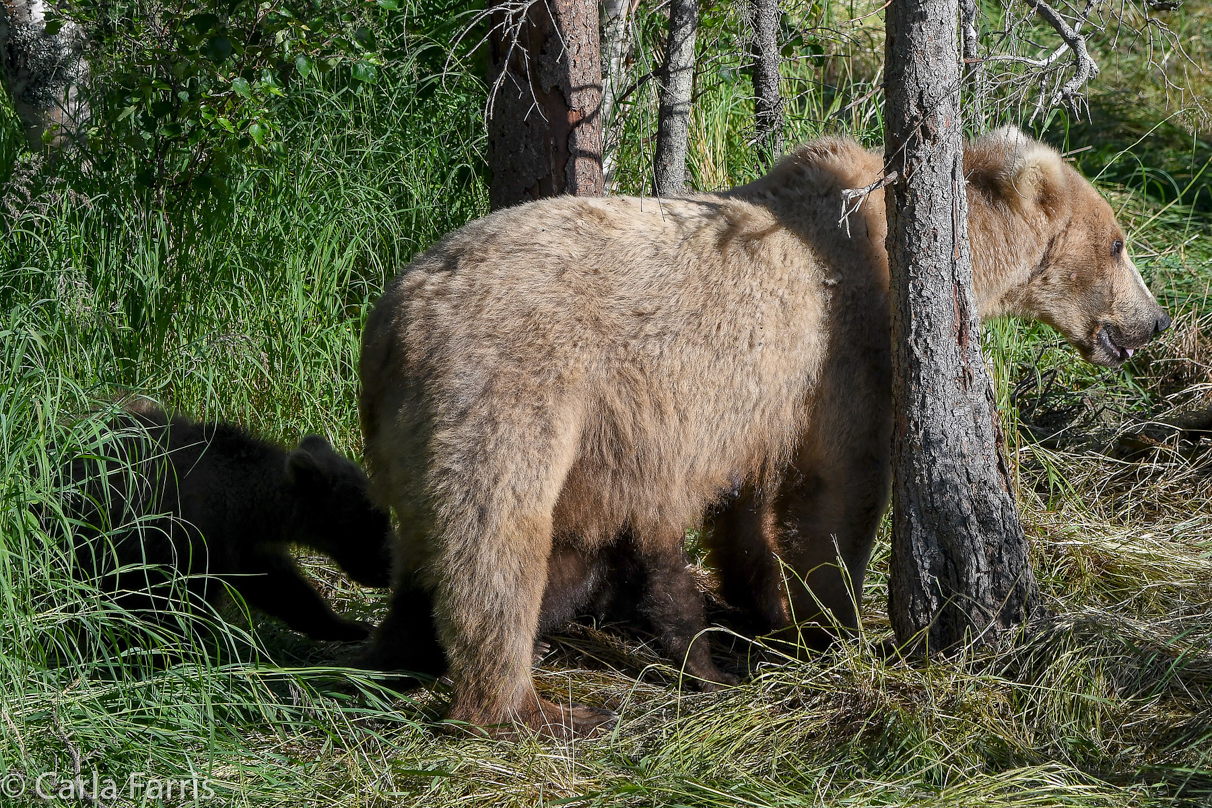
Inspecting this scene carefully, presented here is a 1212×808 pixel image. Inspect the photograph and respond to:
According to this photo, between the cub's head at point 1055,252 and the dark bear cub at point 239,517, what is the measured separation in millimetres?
2790

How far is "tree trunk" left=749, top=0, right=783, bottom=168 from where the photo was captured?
6133 mm

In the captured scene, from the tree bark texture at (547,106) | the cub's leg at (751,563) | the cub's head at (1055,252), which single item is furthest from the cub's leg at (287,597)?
the cub's head at (1055,252)

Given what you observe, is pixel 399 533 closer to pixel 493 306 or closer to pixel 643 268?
pixel 493 306

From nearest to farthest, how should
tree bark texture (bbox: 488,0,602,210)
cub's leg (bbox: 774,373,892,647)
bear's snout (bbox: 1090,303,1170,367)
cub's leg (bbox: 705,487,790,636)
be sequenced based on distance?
1. cub's leg (bbox: 774,373,892,647)
2. cub's leg (bbox: 705,487,790,636)
3. bear's snout (bbox: 1090,303,1170,367)
4. tree bark texture (bbox: 488,0,602,210)

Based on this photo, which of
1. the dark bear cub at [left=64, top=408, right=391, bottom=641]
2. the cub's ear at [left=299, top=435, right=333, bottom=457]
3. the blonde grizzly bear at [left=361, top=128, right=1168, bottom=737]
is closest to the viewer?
the blonde grizzly bear at [left=361, top=128, right=1168, bottom=737]

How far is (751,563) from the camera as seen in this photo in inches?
180

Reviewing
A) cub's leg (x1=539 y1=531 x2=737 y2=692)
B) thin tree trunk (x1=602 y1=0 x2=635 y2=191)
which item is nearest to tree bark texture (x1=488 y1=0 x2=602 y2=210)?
thin tree trunk (x1=602 y1=0 x2=635 y2=191)

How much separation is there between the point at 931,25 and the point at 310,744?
318cm

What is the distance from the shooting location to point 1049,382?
6.40 metres

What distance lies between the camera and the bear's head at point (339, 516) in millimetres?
4836

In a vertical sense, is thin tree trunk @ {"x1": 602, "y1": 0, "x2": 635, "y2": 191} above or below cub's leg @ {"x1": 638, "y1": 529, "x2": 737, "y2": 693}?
above

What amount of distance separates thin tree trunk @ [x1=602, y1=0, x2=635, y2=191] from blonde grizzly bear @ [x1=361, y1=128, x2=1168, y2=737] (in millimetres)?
1987

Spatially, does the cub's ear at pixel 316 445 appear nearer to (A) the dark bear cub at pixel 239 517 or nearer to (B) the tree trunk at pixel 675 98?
(A) the dark bear cub at pixel 239 517

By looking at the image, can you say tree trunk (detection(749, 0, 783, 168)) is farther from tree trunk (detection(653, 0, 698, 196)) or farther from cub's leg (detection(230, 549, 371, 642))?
cub's leg (detection(230, 549, 371, 642))
